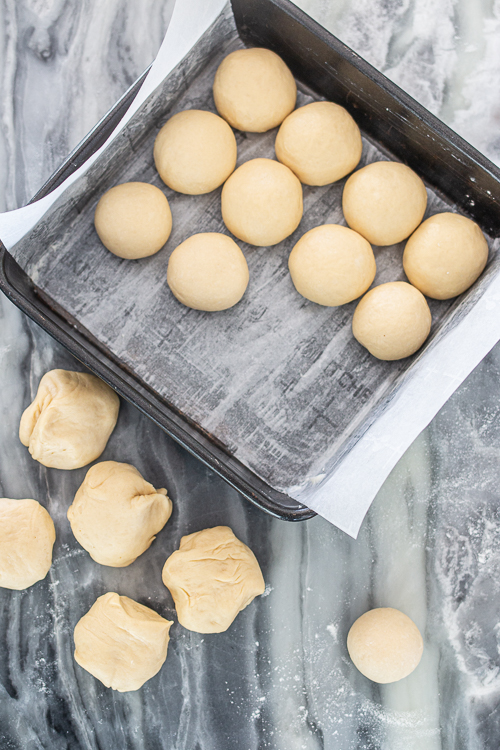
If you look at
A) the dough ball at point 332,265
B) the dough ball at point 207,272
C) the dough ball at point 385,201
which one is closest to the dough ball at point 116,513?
the dough ball at point 207,272

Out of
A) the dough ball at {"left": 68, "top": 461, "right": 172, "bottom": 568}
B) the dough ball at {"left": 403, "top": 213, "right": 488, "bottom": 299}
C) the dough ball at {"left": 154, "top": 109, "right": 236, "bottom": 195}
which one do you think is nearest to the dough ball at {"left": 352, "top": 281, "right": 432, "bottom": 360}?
the dough ball at {"left": 403, "top": 213, "right": 488, "bottom": 299}

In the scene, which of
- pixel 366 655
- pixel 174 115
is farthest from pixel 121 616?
pixel 174 115

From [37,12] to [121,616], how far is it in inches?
45.3

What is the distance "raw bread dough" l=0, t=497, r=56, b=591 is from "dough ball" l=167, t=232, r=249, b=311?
1.63ft

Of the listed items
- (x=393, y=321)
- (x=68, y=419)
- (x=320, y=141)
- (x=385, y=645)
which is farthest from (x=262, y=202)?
(x=385, y=645)

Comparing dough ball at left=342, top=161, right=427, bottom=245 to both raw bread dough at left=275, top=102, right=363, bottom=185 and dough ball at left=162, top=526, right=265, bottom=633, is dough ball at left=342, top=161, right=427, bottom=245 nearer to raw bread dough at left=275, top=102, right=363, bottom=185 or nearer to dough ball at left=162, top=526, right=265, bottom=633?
raw bread dough at left=275, top=102, right=363, bottom=185

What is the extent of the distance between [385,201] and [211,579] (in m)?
0.73

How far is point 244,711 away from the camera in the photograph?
42.1 inches

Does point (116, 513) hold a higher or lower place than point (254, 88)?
lower

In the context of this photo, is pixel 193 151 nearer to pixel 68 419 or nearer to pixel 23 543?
pixel 68 419

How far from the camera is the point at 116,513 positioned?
38.8 inches

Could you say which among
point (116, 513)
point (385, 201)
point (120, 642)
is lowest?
point (120, 642)

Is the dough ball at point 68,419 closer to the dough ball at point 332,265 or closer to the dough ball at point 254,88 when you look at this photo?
the dough ball at point 332,265

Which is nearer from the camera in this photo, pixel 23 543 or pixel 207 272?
pixel 207 272
